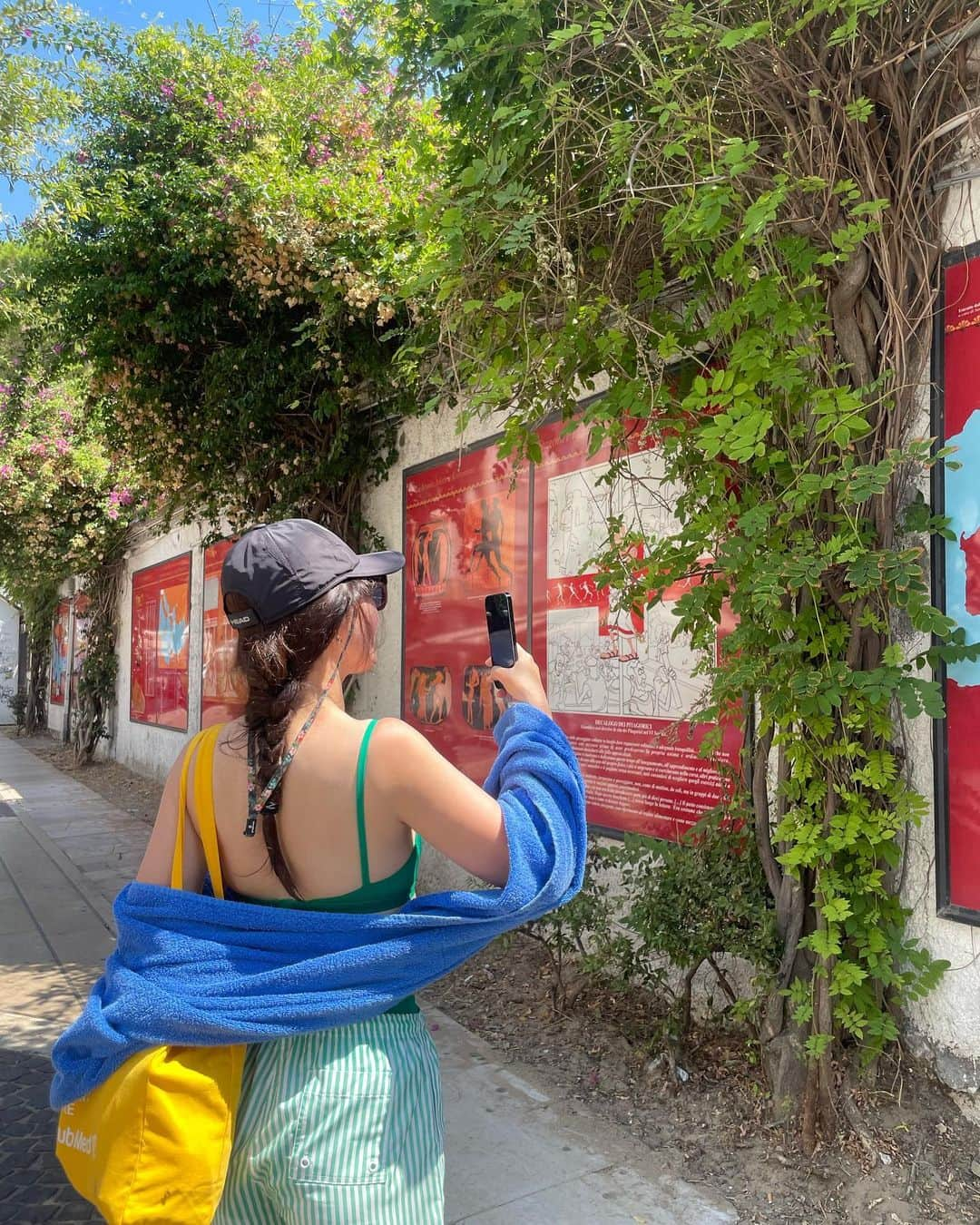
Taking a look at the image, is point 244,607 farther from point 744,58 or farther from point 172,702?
point 172,702

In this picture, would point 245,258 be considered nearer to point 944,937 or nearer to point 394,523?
point 394,523

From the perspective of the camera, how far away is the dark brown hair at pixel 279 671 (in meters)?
1.49

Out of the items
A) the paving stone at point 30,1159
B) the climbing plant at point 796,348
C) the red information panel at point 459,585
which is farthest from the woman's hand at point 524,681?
the red information panel at point 459,585

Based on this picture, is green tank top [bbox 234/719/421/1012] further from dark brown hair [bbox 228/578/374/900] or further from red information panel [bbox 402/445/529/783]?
red information panel [bbox 402/445/529/783]

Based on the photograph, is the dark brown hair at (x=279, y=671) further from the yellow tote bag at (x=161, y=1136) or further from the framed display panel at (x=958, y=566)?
the framed display panel at (x=958, y=566)

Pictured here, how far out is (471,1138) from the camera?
3.33 meters

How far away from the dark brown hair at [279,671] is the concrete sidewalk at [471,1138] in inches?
81.5

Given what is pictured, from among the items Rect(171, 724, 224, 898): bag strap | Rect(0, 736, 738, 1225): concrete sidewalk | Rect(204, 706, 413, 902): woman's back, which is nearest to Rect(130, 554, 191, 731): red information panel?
Rect(0, 736, 738, 1225): concrete sidewalk

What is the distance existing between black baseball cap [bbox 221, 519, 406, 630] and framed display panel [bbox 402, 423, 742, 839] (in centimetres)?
205

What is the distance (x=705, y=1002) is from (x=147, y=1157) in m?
3.02

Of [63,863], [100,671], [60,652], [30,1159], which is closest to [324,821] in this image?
[30,1159]

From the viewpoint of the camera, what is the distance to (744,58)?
2857mm

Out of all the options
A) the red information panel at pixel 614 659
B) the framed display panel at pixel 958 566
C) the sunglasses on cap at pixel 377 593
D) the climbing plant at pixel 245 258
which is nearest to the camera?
the sunglasses on cap at pixel 377 593

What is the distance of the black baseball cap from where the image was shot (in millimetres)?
1506
